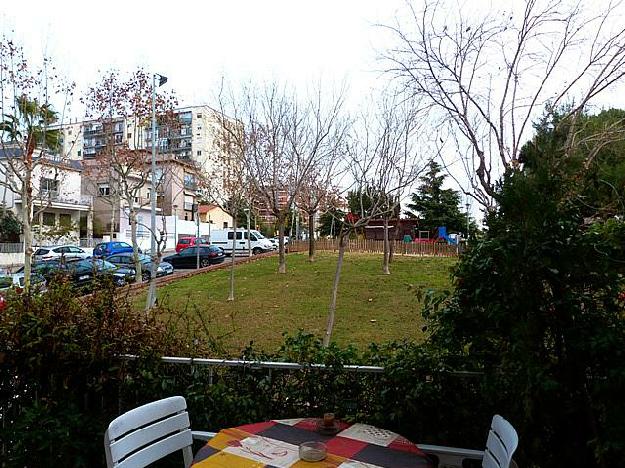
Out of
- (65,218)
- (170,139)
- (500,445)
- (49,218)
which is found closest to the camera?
(500,445)

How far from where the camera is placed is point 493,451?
68.4 inches

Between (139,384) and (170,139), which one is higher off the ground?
(170,139)

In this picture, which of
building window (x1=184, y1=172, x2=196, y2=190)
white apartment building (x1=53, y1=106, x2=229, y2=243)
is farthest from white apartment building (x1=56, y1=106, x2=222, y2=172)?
building window (x1=184, y1=172, x2=196, y2=190)

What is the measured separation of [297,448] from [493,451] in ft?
2.46

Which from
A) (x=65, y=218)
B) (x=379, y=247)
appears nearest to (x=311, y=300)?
(x=379, y=247)

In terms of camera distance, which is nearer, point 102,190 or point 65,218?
point 102,190

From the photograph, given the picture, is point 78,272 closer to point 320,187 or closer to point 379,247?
point 320,187

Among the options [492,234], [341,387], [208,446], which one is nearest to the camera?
[208,446]

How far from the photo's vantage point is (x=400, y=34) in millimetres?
5613

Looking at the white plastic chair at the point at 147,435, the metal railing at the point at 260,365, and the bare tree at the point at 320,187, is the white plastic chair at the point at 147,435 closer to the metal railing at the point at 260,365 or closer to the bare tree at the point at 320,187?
the metal railing at the point at 260,365

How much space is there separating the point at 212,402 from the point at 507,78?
4962 mm

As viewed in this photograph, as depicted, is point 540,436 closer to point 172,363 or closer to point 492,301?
point 492,301

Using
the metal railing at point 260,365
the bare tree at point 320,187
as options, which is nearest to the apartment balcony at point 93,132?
the bare tree at point 320,187

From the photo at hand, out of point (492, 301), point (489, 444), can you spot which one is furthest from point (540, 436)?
point (492, 301)
